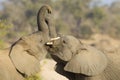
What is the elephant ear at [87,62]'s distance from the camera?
364 inches

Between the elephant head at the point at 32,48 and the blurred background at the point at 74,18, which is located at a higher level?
the elephant head at the point at 32,48

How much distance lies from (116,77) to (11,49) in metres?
2.02

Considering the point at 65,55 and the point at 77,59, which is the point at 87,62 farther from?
the point at 65,55

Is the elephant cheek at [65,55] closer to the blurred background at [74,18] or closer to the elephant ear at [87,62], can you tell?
the elephant ear at [87,62]

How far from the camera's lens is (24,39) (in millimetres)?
9141

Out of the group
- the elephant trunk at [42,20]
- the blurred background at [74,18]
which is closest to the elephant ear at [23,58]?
the elephant trunk at [42,20]

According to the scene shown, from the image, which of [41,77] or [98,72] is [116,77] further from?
[41,77]

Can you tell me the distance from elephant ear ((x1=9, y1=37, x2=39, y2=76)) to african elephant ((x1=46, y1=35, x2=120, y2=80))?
0.34 metres

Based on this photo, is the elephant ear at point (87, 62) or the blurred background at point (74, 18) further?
the blurred background at point (74, 18)

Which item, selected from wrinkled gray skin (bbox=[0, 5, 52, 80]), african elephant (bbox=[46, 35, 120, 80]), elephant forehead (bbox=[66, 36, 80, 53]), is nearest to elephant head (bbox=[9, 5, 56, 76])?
wrinkled gray skin (bbox=[0, 5, 52, 80])

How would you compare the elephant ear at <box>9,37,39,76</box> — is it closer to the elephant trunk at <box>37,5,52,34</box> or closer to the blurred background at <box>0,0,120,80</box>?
the elephant trunk at <box>37,5,52,34</box>

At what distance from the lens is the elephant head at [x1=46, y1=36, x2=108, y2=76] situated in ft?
29.8

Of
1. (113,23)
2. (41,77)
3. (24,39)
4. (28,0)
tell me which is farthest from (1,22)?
(113,23)

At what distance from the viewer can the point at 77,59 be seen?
9266 millimetres
